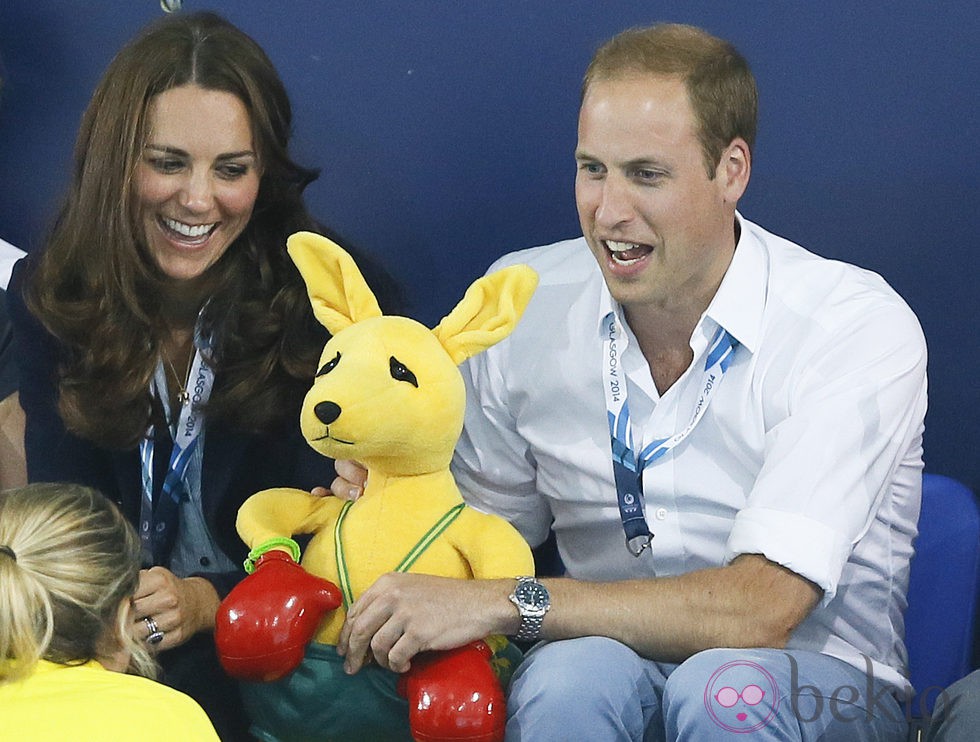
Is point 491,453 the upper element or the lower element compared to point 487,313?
lower

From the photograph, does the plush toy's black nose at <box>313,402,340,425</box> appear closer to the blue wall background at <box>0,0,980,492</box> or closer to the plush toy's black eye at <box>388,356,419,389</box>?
the plush toy's black eye at <box>388,356,419,389</box>

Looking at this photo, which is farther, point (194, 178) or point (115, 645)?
point (194, 178)

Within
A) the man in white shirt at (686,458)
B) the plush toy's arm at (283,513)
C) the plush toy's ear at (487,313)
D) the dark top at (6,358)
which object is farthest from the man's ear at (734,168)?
the dark top at (6,358)

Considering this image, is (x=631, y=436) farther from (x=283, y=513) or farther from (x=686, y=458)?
(x=283, y=513)

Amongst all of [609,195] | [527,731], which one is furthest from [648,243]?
[527,731]

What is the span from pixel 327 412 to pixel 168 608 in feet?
1.29

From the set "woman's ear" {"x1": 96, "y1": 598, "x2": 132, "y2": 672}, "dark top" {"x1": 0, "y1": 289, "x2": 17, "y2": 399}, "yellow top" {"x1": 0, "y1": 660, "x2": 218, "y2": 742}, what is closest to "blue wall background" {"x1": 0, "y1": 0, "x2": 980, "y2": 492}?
"dark top" {"x1": 0, "y1": 289, "x2": 17, "y2": 399}

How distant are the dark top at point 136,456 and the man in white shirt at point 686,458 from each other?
0.67ft

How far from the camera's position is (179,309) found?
7.04ft

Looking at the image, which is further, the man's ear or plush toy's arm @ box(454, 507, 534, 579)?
the man's ear

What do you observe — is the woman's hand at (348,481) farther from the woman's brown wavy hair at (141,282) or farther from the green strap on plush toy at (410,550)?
the woman's brown wavy hair at (141,282)

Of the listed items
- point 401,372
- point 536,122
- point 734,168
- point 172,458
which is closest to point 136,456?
point 172,458

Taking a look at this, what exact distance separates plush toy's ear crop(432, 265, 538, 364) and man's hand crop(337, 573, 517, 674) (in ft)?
0.93

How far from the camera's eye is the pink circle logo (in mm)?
1589
